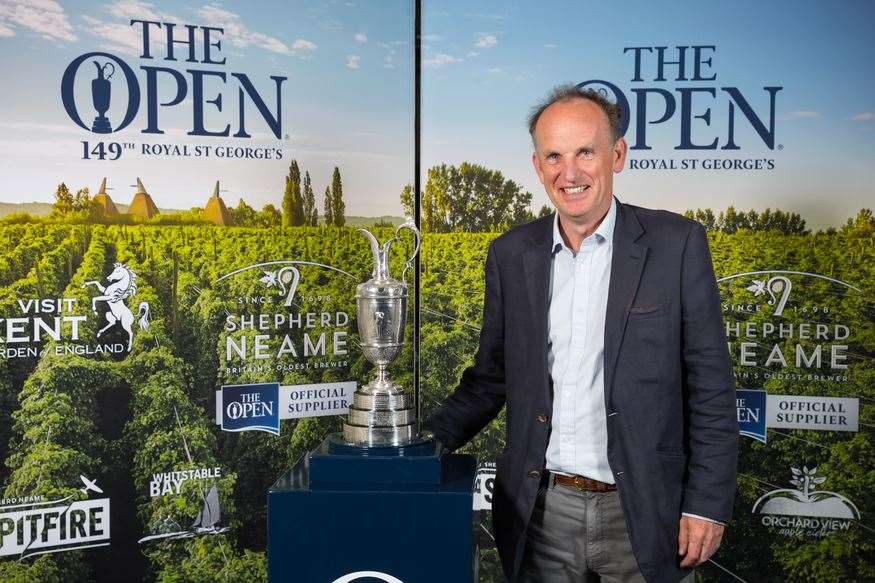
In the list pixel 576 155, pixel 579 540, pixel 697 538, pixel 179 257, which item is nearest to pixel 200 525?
pixel 179 257

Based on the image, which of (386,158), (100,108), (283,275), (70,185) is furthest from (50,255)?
(386,158)

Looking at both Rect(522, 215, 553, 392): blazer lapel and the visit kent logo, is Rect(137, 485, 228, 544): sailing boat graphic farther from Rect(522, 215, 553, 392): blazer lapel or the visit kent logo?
Rect(522, 215, 553, 392): blazer lapel

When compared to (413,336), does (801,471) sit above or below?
below

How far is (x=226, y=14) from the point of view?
116 inches

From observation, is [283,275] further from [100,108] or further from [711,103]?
[711,103]

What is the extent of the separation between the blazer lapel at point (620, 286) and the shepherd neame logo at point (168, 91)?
1676mm

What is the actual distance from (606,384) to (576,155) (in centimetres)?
46

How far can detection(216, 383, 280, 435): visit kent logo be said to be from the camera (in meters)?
3.01

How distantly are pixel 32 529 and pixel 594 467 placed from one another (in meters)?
1.86

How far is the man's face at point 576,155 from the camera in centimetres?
171

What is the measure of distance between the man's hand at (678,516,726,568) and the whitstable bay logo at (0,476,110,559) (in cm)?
191

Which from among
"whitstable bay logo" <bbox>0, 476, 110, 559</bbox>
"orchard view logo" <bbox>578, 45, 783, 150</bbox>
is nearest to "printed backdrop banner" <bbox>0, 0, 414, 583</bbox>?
"whitstable bay logo" <bbox>0, 476, 110, 559</bbox>

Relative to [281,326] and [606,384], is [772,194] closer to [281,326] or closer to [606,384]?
[606,384]

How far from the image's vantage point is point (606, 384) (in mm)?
1688
